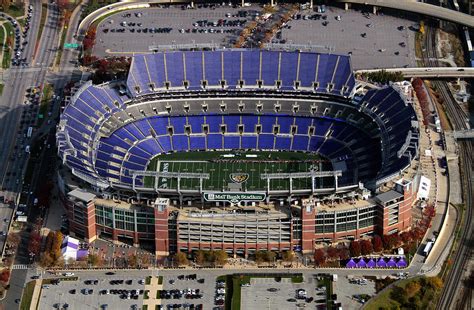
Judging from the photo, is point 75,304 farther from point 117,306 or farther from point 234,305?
point 234,305

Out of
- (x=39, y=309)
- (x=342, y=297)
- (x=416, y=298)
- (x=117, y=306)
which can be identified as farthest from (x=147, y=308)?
(x=416, y=298)

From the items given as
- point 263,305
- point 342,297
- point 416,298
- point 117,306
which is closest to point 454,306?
point 416,298

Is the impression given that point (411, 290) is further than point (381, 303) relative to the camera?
Yes

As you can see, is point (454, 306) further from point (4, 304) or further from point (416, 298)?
point (4, 304)

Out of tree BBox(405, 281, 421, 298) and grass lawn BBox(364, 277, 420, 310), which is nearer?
grass lawn BBox(364, 277, 420, 310)

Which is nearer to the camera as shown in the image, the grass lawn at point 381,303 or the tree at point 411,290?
the grass lawn at point 381,303

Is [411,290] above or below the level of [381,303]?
above

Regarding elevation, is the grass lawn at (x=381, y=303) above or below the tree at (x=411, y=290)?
below

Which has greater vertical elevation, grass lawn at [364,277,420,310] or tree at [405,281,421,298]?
tree at [405,281,421,298]
